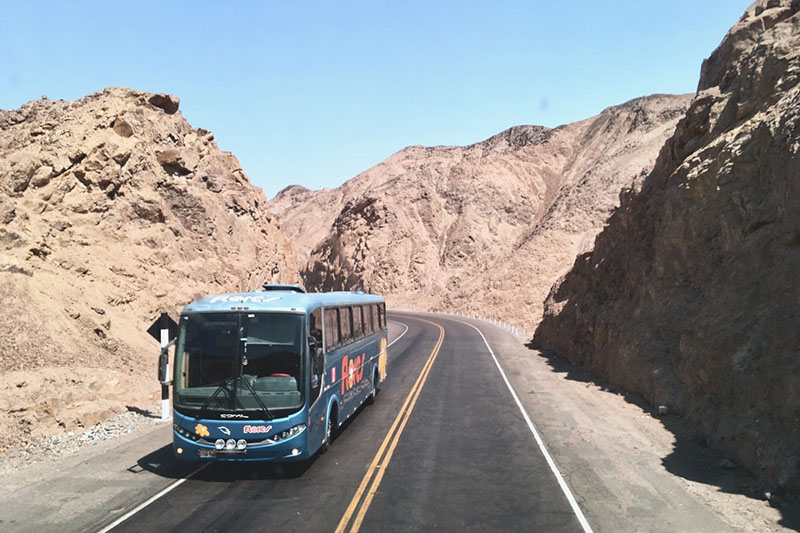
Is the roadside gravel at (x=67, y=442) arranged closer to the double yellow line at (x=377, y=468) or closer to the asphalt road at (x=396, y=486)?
the asphalt road at (x=396, y=486)

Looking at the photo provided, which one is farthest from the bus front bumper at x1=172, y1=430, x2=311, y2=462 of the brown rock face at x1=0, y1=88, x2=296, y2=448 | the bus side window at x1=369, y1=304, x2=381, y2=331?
the bus side window at x1=369, y1=304, x2=381, y2=331

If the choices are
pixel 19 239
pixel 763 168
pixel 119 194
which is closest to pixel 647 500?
pixel 763 168

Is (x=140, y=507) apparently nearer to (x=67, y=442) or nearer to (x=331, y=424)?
(x=331, y=424)

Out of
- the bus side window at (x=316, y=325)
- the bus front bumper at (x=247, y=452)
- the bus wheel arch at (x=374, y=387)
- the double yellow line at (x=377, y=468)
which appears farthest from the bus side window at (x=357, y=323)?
the bus front bumper at (x=247, y=452)

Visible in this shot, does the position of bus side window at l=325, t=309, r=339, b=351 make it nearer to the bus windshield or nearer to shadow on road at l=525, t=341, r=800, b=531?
the bus windshield

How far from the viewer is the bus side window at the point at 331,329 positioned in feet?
39.4

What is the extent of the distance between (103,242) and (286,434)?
17.0m

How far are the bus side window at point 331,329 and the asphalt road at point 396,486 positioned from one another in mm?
2266

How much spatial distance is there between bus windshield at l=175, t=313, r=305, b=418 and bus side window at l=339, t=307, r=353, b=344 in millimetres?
→ 2945

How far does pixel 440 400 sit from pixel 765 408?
9.09m

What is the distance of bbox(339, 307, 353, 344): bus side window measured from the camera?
1346cm

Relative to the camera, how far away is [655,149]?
238 ft

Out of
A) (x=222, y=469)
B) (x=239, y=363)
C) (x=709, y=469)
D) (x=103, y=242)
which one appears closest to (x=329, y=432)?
(x=222, y=469)

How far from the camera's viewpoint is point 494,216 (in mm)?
89812
